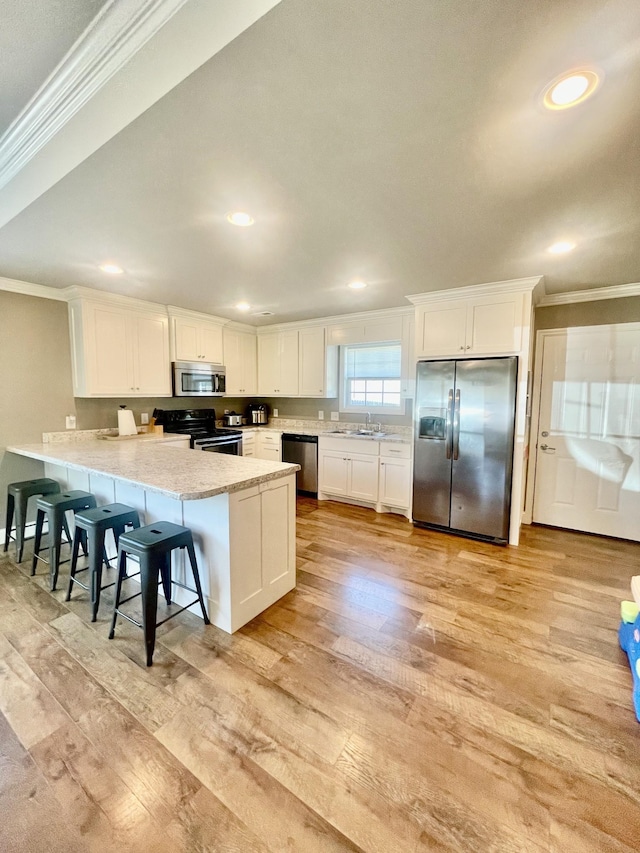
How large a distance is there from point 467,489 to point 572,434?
4.36 feet

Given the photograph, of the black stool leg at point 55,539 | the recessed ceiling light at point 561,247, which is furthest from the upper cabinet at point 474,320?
the black stool leg at point 55,539

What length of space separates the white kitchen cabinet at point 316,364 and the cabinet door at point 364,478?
112 centimetres

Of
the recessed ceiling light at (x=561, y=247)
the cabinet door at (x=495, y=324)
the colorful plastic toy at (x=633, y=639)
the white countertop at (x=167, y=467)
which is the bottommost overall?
the colorful plastic toy at (x=633, y=639)

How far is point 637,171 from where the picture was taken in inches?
61.4

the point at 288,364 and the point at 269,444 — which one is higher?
the point at 288,364

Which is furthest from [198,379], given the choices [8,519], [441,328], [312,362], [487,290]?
[487,290]

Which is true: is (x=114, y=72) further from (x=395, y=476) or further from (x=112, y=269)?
(x=395, y=476)

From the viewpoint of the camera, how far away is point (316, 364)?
4887 millimetres

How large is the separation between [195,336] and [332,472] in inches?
100.0

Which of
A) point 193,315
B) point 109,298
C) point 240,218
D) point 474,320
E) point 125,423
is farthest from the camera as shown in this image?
point 193,315

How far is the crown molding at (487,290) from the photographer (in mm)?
3068

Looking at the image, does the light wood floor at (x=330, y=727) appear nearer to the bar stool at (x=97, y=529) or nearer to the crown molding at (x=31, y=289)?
the bar stool at (x=97, y=529)

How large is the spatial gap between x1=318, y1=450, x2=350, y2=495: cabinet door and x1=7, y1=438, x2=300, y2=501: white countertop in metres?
2.05

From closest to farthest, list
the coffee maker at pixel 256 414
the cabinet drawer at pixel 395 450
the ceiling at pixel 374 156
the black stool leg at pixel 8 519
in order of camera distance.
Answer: the ceiling at pixel 374 156
the black stool leg at pixel 8 519
the cabinet drawer at pixel 395 450
the coffee maker at pixel 256 414
